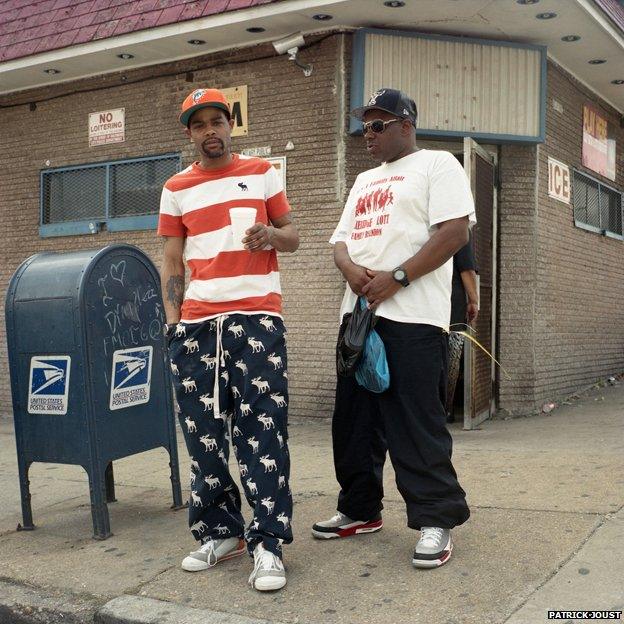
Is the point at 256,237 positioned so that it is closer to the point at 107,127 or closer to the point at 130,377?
the point at 130,377

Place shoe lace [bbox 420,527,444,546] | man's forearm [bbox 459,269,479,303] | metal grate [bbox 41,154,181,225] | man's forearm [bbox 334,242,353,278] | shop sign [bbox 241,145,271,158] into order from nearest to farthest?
shoe lace [bbox 420,527,444,546], man's forearm [bbox 334,242,353,278], man's forearm [bbox 459,269,479,303], shop sign [bbox 241,145,271,158], metal grate [bbox 41,154,181,225]

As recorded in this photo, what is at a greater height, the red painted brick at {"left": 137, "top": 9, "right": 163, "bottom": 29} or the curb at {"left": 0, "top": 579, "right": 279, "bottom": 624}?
the red painted brick at {"left": 137, "top": 9, "right": 163, "bottom": 29}

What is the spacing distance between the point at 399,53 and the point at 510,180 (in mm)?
1710

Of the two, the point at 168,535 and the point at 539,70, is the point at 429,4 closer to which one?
the point at 539,70

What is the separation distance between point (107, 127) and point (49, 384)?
5502 mm

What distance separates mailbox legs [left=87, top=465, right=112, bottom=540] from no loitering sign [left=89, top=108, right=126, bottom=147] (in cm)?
566

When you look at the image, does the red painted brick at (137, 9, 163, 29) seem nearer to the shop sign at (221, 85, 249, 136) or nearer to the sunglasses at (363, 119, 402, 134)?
the shop sign at (221, 85, 249, 136)

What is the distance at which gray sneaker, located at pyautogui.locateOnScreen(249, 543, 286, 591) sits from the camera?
327 centimetres

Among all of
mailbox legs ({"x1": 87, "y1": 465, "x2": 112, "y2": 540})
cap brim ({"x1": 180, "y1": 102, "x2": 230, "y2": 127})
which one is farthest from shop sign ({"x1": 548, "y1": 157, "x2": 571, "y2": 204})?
mailbox legs ({"x1": 87, "y1": 465, "x2": 112, "y2": 540})

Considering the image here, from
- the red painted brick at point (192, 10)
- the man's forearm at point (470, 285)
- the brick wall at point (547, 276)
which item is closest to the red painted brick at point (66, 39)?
the red painted brick at point (192, 10)

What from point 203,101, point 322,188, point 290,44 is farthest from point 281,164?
point 203,101

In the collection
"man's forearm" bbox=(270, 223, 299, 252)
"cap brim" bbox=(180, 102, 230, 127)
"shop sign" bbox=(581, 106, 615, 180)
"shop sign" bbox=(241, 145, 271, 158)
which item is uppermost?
"shop sign" bbox=(581, 106, 615, 180)

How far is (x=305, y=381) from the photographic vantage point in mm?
8000

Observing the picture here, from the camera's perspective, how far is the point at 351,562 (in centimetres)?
356
